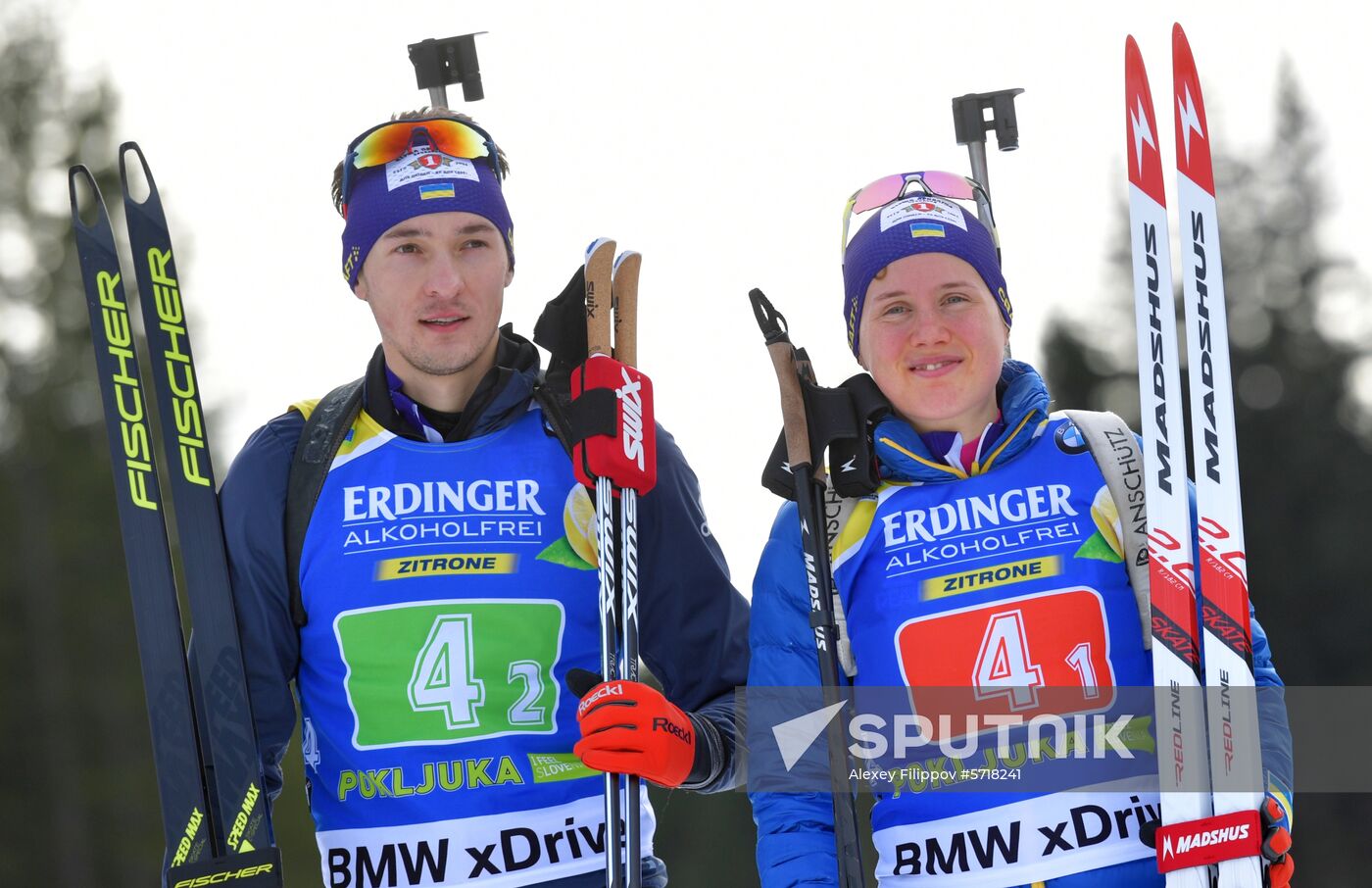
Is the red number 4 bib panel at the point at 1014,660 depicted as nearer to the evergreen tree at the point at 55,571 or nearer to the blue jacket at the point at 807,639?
the blue jacket at the point at 807,639

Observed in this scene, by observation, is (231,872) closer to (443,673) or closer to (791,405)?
(443,673)

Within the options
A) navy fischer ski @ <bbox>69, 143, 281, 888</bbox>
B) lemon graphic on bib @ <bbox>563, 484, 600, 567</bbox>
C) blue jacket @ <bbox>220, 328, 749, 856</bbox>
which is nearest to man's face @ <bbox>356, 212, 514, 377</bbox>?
blue jacket @ <bbox>220, 328, 749, 856</bbox>

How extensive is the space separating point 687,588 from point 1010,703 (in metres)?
0.84

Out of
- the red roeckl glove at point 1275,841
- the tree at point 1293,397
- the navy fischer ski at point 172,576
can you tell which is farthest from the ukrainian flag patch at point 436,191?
the tree at point 1293,397

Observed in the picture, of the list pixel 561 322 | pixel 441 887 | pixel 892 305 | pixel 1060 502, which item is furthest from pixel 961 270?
pixel 441 887

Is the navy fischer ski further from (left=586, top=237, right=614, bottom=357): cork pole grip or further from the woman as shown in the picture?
the woman

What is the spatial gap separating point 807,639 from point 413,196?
4.80 ft

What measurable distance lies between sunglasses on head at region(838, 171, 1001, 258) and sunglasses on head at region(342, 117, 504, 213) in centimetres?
94

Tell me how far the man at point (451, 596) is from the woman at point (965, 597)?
31 cm

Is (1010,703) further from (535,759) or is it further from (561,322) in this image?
(561,322)

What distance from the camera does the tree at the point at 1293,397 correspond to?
25.2 m

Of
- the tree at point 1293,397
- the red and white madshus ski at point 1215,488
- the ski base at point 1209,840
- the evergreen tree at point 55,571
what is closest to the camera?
the ski base at point 1209,840

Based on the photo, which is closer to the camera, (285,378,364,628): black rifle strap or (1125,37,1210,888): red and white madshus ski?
(1125,37,1210,888): red and white madshus ski

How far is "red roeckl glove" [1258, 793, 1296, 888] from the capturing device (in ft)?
10.8
